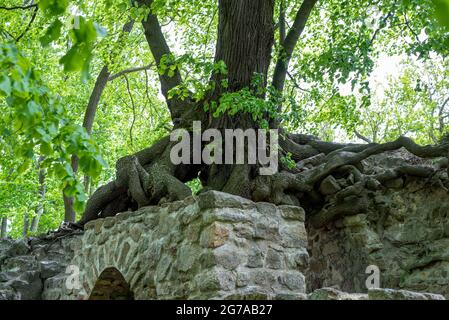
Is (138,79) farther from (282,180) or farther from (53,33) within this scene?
(53,33)

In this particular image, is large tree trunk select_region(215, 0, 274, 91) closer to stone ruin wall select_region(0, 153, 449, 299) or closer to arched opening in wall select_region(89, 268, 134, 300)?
stone ruin wall select_region(0, 153, 449, 299)

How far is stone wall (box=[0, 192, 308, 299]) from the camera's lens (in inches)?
A: 203

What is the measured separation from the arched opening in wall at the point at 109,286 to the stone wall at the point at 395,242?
2638mm

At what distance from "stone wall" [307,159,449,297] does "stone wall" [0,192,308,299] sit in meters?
2.21

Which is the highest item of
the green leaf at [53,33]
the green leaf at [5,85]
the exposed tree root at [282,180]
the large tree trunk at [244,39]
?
the large tree trunk at [244,39]

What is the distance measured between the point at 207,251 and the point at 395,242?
11.5ft

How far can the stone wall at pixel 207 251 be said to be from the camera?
5156 mm

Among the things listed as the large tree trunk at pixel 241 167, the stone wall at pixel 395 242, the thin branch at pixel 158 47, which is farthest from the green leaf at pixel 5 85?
the thin branch at pixel 158 47

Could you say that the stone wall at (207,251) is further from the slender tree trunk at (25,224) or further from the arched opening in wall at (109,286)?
the slender tree trunk at (25,224)

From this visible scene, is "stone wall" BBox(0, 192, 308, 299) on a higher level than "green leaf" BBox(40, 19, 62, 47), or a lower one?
lower

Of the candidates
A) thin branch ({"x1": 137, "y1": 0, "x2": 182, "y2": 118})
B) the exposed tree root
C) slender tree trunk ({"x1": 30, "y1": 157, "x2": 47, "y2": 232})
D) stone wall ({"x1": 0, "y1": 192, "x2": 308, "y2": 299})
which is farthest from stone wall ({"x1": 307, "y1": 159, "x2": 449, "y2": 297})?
slender tree trunk ({"x1": 30, "y1": 157, "x2": 47, "y2": 232})
